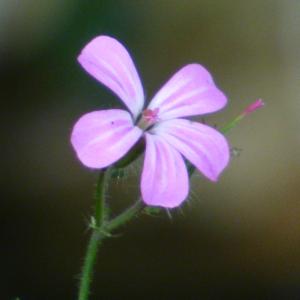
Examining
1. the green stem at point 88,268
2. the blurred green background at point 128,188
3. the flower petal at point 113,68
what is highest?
the blurred green background at point 128,188

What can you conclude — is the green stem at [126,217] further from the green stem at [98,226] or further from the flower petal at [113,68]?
the flower petal at [113,68]

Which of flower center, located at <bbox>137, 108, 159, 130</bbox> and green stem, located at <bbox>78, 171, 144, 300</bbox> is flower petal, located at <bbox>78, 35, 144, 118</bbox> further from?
green stem, located at <bbox>78, 171, 144, 300</bbox>

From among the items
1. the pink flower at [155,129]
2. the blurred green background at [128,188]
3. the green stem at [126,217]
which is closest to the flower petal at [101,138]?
the pink flower at [155,129]

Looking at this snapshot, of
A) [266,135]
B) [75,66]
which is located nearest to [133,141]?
[75,66]

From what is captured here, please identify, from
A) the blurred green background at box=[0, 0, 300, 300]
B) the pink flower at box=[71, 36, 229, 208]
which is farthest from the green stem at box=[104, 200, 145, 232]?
the blurred green background at box=[0, 0, 300, 300]

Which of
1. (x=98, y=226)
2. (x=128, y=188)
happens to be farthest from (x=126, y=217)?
(x=128, y=188)

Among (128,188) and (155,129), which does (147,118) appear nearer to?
(155,129)
